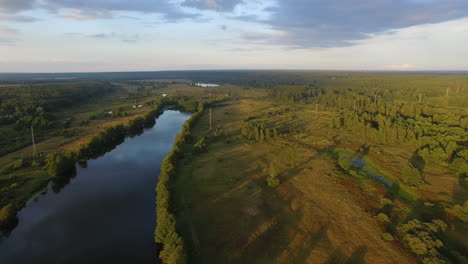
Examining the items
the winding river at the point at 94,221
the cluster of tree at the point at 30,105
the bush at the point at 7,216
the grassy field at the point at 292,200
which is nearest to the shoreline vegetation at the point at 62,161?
the bush at the point at 7,216

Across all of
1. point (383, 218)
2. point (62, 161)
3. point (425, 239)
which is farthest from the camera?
point (62, 161)

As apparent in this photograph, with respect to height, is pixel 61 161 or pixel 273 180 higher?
pixel 61 161

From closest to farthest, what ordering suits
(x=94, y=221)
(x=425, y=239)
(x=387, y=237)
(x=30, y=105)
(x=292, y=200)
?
1. (x=425, y=239)
2. (x=387, y=237)
3. (x=94, y=221)
4. (x=292, y=200)
5. (x=30, y=105)

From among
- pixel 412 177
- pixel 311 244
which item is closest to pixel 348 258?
pixel 311 244

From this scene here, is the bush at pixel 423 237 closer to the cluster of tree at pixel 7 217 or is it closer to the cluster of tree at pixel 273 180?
the cluster of tree at pixel 273 180

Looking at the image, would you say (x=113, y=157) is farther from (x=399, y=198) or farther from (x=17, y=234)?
(x=399, y=198)

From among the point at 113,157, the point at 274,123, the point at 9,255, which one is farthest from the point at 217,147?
the point at 9,255

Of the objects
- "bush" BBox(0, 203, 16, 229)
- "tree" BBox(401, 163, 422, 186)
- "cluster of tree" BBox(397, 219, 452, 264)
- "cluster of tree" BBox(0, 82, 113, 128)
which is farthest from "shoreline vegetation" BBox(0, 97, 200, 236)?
"tree" BBox(401, 163, 422, 186)

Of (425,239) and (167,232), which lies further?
(167,232)

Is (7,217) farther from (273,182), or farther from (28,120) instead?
(28,120)
